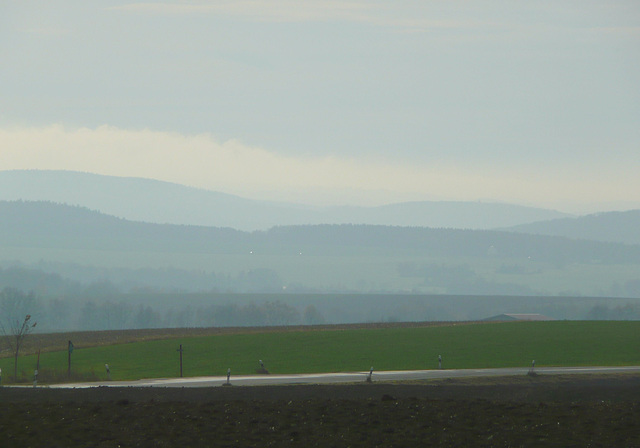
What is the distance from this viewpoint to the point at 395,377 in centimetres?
5547

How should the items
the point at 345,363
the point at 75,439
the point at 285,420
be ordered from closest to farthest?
the point at 75,439 < the point at 285,420 < the point at 345,363

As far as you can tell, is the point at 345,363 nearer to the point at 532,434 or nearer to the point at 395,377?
the point at 395,377

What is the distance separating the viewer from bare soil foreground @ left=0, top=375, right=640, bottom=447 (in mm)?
30266

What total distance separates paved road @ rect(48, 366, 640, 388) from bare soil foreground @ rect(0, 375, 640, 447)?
31.8 ft

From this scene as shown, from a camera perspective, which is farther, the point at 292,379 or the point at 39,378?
the point at 39,378

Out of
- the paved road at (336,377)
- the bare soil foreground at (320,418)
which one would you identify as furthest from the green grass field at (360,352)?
the bare soil foreground at (320,418)

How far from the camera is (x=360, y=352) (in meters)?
75.1

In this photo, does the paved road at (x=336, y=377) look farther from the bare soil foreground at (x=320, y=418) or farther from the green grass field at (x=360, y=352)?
the bare soil foreground at (x=320, y=418)

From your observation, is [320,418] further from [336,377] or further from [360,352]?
[360,352]

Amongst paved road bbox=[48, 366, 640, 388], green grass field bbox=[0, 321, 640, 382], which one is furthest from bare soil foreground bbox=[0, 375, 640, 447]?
green grass field bbox=[0, 321, 640, 382]

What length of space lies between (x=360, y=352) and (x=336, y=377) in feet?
63.6

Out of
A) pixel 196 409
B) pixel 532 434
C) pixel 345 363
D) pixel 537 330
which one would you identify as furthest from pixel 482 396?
pixel 537 330

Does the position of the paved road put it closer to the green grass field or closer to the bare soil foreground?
the green grass field

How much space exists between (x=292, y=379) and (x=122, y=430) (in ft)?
79.2
